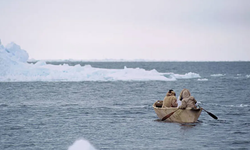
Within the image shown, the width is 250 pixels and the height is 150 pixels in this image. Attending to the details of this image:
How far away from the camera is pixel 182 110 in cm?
1981

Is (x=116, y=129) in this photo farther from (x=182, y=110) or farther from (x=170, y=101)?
(x=170, y=101)

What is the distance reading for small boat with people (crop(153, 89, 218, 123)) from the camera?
64.7 ft

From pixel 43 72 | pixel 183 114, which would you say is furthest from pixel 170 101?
pixel 43 72

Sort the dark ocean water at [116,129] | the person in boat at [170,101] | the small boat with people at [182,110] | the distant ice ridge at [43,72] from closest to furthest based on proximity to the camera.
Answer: the dark ocean water at [116,129], the small boat with people at [182,110], the person in boat at [170,101], the distant ice ridge at [43,72]

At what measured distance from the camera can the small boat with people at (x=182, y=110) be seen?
64.7 ft

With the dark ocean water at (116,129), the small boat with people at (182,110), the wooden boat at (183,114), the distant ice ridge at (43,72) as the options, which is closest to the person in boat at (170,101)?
the small boat with people at (182,110)

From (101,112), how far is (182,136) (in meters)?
9.24

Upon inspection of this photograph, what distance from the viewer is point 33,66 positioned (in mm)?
53438

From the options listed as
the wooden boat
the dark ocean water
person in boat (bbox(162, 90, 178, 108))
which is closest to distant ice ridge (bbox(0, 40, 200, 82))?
the dark ocean water

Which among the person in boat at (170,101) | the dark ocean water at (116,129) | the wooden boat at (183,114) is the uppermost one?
the person in boat at (170,101)

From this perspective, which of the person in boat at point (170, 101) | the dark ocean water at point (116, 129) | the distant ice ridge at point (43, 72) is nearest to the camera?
the dark ocean water at point (116, 129)

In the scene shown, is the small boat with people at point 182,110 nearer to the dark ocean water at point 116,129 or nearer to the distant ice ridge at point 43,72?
the dark ocean water at point 116,129

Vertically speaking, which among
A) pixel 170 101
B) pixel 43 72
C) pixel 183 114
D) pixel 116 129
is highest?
pixel 170 101

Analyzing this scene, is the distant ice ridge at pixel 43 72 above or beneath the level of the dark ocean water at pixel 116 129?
above
